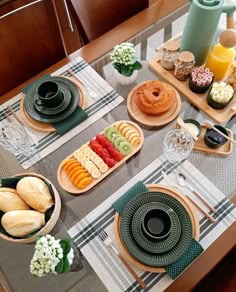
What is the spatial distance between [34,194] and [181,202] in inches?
16.1

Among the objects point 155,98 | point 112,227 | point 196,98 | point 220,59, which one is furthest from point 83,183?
point 220,59

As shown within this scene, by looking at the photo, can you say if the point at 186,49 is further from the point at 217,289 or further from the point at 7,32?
the point at 217,289

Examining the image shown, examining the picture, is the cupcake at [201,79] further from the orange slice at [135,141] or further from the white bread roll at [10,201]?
the white bread roll at [10,201]

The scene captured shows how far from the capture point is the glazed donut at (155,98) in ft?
3.27

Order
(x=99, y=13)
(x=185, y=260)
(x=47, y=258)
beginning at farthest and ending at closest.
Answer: (x=99, y=13) < (x=185, y=260) < (x=47, y=258)

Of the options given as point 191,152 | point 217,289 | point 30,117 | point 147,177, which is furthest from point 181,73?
point 217,289

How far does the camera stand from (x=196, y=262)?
2.63ft

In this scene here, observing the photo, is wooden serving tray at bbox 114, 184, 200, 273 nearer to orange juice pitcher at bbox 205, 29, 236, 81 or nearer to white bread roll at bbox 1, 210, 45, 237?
white bread roll at bbox 1, 210, 45, 237

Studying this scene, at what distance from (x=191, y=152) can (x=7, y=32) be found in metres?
0.77

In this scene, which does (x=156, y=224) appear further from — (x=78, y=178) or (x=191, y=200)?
(x=78, y=178)

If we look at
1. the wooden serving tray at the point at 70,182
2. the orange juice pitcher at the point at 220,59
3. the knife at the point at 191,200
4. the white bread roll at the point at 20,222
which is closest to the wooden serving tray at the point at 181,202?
the knife at the point at 191,200

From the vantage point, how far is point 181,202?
0.87 meters

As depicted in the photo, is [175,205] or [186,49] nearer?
[175,205]

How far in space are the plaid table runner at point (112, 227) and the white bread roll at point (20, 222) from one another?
0.42ft
